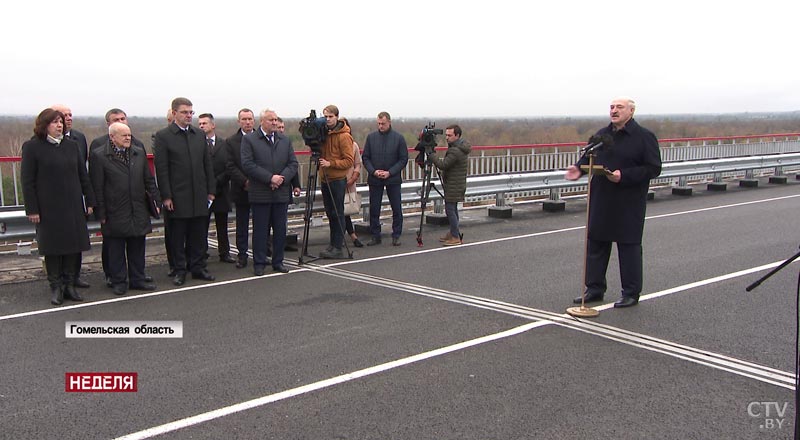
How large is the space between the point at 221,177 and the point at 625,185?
5.42 m

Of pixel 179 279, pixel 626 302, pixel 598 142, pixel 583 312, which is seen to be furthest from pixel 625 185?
pixel 179 279

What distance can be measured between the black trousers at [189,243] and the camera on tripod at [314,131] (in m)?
1.86

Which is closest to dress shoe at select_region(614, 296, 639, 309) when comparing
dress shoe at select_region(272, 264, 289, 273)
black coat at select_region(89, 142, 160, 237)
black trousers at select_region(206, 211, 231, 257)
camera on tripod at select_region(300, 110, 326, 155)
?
dress shoe at select_region(272, 264, 289, 273)

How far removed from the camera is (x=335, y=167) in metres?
10.1

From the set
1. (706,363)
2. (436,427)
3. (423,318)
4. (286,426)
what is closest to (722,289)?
(706,363)

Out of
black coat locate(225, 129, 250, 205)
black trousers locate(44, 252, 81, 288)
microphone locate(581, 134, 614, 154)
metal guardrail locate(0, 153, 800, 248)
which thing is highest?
microphone locate(581, 134, 614, 154)

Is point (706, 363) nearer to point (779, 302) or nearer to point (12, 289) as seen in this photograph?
point (779, 302)

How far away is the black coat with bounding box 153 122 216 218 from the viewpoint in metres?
8.29

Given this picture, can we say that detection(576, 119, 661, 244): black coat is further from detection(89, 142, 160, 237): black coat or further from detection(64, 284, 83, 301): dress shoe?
detection(64, 284, 83, 301): dress shoe

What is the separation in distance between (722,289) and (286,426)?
5600 millimetres

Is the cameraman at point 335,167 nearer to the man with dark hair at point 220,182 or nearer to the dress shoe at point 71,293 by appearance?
the man with dark hair at point 220,182

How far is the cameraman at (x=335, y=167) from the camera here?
10008mm

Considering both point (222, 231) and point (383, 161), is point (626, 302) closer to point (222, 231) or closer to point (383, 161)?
point (383, 161)

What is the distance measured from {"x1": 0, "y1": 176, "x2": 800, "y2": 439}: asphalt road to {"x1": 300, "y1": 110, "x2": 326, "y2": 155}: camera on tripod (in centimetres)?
170
